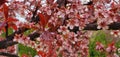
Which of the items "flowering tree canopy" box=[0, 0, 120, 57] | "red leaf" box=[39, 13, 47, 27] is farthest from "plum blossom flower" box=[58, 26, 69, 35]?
"red leaf" box=[39, 13, 47, 27]

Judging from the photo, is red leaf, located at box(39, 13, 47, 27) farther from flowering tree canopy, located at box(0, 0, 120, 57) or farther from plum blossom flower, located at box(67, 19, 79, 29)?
plum blossom flower, located at box(67, 19, 79, 29)

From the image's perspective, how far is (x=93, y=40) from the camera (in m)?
9.41

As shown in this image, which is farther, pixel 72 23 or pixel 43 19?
pixel 72 23

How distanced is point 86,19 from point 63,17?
0.12 m

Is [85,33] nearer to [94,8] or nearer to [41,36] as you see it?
[94,8]

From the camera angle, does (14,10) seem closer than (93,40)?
Yes

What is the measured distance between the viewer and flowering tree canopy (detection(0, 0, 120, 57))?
1.45 m

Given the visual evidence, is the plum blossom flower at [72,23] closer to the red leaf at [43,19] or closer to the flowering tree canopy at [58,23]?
the flowering tree canopy at [58,23]

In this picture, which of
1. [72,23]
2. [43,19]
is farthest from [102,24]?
[43,19]

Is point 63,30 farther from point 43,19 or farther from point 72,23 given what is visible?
point 43,19

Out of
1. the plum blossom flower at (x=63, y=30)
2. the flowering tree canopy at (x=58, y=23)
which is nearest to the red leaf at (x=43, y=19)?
the flowering tree canopy at (x=58, y=23)

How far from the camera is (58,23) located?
1532mm

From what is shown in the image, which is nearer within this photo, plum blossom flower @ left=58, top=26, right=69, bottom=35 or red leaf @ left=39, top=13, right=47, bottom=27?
red leaf @ left=39, top=13, right=47, bottom=27

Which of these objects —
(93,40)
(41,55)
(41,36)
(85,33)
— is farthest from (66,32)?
(93,40)
